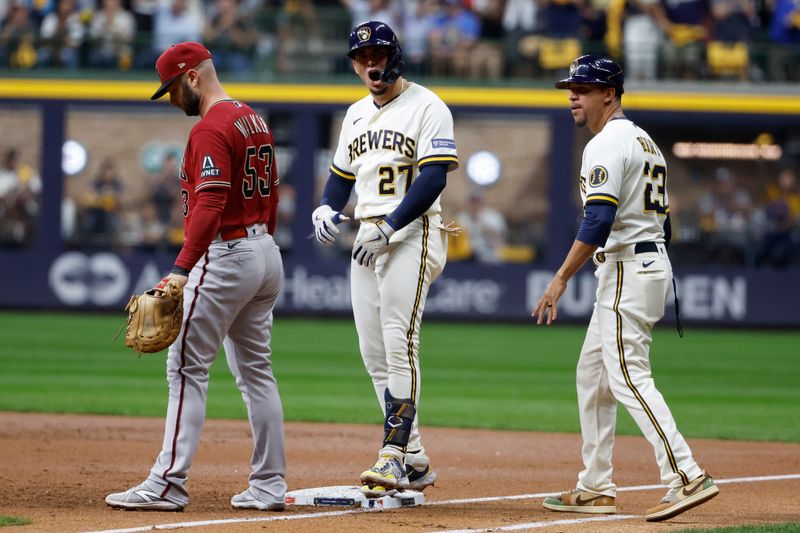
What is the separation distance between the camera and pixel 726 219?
19750 mm

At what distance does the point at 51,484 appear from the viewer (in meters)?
6.25

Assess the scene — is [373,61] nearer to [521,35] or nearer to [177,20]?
[521,35]

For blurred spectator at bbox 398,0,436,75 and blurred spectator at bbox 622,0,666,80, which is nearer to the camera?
blurred spectator at bbox 622,0,666,80

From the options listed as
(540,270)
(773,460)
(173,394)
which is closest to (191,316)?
(173,394)

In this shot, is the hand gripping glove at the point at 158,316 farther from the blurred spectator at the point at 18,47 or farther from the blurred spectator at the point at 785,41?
the blurred spectator at the point at 785,41

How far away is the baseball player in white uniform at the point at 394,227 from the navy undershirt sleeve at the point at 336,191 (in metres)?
0.20

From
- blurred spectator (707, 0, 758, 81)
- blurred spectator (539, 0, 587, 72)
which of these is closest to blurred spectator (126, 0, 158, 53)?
blurred spectator (539, 0, 587, 72)

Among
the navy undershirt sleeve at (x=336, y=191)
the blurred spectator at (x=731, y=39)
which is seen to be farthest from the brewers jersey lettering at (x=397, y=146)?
the blurred spectator at (x=731, y=39)

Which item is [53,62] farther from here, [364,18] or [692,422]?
[692,422]

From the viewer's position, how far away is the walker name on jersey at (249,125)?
213 inches

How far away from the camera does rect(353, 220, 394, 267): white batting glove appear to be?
18.6 feet

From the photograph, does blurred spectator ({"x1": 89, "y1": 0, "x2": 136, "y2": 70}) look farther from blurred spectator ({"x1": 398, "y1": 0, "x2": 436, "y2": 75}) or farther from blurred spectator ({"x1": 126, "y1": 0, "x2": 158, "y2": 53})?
blurred spectator ({"x1": 398, "y1": 0, "x2": 436, "y2": 75})

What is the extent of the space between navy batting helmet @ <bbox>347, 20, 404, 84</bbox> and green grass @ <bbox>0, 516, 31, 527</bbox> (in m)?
2.54

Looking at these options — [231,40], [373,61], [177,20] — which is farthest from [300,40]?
[373,61]
